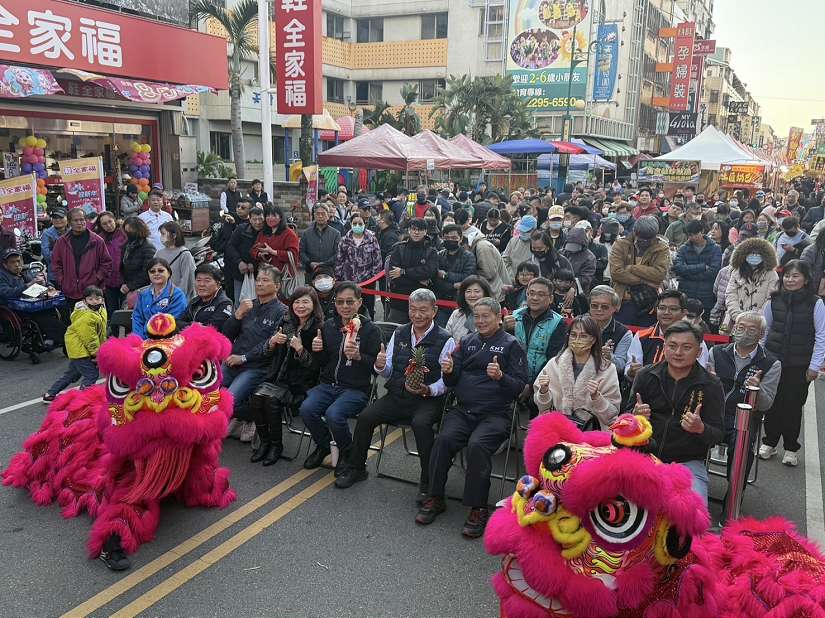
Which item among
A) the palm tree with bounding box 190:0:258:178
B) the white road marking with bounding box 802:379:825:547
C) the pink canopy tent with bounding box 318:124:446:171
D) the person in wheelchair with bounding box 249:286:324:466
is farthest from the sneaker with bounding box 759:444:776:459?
the palm tree with bounding box 190:0:258:178

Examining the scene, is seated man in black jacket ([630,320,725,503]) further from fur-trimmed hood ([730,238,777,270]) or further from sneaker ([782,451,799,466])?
fur-trimmed hood ([730,238,777,270])

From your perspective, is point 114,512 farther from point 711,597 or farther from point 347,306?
point 711,597

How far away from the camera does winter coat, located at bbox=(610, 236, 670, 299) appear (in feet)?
23.9

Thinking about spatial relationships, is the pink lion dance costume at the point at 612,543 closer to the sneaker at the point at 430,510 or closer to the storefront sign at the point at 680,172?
the sneaker at the point at 430,510

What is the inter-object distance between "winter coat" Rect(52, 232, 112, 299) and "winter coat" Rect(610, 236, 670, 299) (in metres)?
6.17

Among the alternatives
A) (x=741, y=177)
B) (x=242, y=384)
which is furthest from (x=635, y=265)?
(x=741, y=177)

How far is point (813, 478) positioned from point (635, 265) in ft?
8.92

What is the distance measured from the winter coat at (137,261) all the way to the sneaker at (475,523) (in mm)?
5405

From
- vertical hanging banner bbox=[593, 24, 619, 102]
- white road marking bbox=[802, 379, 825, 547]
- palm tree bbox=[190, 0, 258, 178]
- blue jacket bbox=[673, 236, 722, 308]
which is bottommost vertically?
white road marking bbox=[802, 379, 825, 547]

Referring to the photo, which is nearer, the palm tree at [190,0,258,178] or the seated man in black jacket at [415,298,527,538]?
the seated man in black jacket at [415,298,527,538]

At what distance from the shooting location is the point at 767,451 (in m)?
6.17

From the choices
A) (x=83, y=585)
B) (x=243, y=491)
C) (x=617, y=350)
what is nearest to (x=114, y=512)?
(x=83, y=585)

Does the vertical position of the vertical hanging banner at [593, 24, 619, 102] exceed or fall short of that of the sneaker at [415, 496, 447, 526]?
it exceeds it

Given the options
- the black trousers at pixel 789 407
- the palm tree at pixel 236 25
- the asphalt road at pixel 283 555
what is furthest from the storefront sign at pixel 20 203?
the palm tree at pixel 236 25
